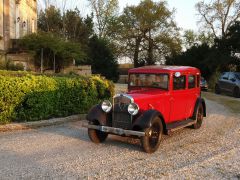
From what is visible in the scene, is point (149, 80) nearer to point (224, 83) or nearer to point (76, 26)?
point (224, 83)

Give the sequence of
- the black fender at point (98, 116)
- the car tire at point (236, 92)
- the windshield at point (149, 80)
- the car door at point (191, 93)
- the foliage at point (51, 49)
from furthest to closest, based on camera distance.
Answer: the car tire at point (236, 92)
the foliage at point (51, 49)
the car door at point (191, 93)
the windshield at point (149, 80)
the black fender at point (98, 116)

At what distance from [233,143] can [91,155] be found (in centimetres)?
354

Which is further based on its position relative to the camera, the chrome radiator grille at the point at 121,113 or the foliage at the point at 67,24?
the foliage at the point at 67,24

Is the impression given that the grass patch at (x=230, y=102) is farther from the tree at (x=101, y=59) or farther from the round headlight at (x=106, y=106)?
the tree at (x=101, y=59)

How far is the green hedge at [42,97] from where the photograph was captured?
10.7m

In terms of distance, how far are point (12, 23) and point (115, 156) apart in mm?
20426

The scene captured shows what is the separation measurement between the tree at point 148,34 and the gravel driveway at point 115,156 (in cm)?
4022

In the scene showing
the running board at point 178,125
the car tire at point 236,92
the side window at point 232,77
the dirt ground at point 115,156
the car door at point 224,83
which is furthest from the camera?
the car door at point 224,83

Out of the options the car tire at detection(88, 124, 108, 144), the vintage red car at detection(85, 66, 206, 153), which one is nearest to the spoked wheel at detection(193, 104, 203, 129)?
the vintage red car at detection(85, 66, 206, 153)

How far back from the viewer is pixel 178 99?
9.74 m

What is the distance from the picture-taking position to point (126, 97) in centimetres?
848

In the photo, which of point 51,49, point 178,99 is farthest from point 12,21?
point 178,99

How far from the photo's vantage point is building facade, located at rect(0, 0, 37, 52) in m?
23.7

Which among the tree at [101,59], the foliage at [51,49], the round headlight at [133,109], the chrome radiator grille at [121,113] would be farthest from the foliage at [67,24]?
the round headlight at [133,109]
